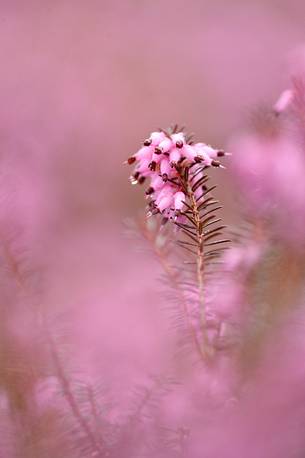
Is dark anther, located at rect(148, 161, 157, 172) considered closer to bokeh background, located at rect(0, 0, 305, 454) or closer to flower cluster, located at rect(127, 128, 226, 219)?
flower cluster, located at rect(127, 128, 226, 219)

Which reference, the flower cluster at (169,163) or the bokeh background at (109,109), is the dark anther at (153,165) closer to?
the flower cluster at (169,163)

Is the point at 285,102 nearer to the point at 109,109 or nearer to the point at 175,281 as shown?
the point at 175,281

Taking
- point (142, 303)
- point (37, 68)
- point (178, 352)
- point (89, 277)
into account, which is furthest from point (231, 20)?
point (178, 352)

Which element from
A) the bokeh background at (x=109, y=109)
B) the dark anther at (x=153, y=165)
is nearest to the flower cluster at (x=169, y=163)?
the dark anther at (x=153, y=165)

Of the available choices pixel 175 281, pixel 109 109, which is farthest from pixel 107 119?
pixel 175 281

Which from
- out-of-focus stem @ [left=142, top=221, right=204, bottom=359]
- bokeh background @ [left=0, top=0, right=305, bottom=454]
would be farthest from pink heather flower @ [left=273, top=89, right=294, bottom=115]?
out-of-focus stem @ [left=142, top=221, right=204, bottom=359]

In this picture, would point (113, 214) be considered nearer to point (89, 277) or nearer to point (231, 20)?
point (89, 277)
